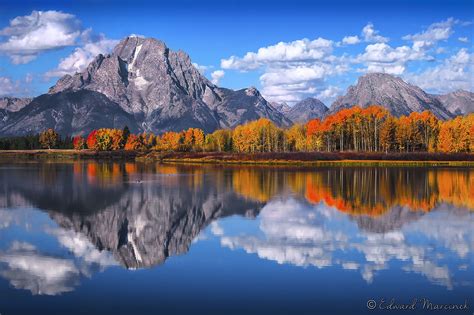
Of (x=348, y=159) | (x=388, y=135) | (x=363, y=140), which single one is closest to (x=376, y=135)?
(x=363, y=140)

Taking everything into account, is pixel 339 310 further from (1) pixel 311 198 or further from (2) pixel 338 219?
(1) pixel 311 198

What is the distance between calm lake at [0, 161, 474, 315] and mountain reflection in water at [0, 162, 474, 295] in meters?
0.10

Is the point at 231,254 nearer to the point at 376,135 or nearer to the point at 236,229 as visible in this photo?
the point at 236,229

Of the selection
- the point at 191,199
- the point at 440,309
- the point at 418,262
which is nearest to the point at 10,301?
the point at 440,309

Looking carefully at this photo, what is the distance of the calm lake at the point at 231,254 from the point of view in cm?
2009

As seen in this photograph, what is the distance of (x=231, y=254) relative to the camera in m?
27.9

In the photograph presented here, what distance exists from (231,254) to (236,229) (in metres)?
7.88

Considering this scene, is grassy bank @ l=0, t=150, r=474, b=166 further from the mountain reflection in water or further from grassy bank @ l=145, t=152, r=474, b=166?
the mountain reflection in water

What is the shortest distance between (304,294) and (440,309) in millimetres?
4935

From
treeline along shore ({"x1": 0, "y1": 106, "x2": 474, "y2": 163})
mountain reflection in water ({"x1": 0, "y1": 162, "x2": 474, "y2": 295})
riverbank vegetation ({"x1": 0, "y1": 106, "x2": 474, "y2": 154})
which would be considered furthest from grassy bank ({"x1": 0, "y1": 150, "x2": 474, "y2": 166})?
mountain reflection in water ({"x1": 0, "y1": 162, "x2": 474, "y2": 295})

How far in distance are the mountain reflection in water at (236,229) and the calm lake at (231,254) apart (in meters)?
0.10

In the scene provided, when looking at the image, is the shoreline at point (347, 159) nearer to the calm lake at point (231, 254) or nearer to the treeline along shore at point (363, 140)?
the treeline along shore at point (363, 140)

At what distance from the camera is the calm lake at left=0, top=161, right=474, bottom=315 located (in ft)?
65.9

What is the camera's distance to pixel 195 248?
29.4 metres
